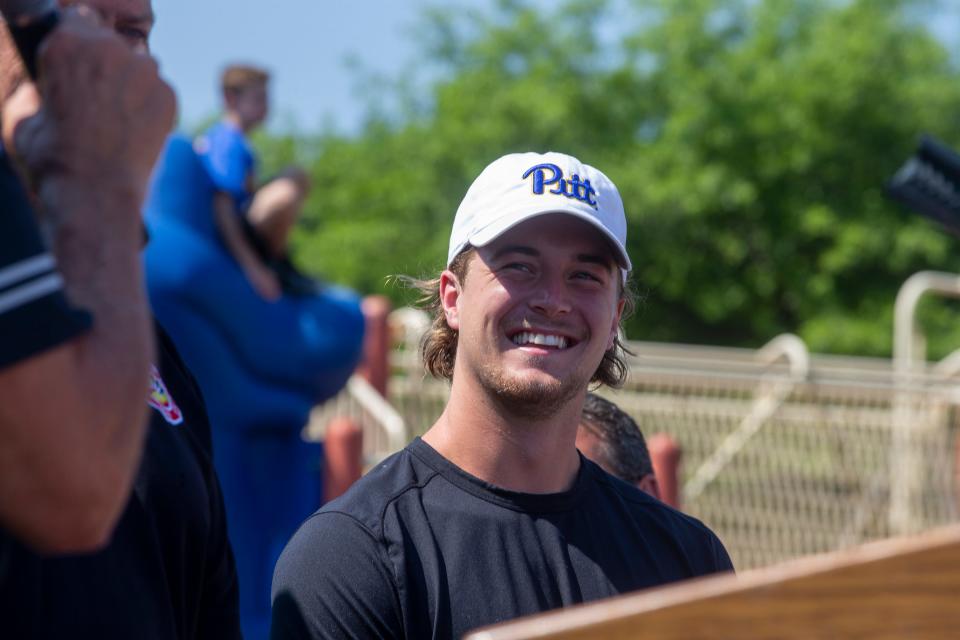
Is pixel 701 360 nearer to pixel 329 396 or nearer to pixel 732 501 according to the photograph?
pixel 732 501

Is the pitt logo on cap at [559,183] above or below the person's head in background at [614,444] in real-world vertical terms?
above

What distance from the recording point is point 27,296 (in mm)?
1476

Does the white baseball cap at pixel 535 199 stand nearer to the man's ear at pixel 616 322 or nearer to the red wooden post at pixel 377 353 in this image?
the man's ear at pixel 616 322

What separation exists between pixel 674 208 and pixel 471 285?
16.1m

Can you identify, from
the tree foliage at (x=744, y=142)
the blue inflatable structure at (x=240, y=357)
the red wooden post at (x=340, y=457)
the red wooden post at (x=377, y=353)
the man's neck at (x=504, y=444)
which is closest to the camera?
the man's neck at (x=504, y=444)

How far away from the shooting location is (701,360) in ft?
28.9

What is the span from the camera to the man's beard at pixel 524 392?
269 cm

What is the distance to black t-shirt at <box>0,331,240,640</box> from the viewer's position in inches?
68.8

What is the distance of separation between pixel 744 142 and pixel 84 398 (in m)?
18.5

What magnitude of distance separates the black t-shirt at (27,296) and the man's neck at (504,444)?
1.21 meters

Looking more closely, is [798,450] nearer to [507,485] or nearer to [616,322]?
[616,322]

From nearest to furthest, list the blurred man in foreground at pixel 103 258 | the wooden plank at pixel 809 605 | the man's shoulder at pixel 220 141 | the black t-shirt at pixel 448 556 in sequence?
1. the wooden plank at pixel 809 605
2. the blurred man in foreground at pixel 103 258
3. the black t-shirt at pixel 448 556
4. the man's shoulder at pixel 220 141

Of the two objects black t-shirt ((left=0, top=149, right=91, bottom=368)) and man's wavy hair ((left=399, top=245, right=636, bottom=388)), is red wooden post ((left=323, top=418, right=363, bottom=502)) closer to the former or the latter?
man's wavy hair ((left=399, top=245, right=636, bottom=388))

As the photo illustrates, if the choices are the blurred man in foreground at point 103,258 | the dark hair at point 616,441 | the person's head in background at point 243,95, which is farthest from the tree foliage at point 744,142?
the blurred man in foreground at point 103,258
